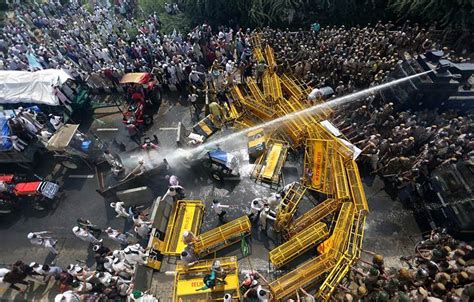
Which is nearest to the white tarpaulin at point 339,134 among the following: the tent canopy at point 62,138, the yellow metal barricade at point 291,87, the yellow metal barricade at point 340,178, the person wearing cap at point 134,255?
the yellow metal barricade at point 340,178

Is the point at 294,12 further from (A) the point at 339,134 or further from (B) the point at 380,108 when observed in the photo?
(A) the point at 339,134

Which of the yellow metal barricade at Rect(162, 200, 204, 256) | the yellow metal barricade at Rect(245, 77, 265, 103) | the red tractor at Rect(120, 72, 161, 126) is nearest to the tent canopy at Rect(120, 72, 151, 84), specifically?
the red tractor at Rect(120, 72, 161, 126)

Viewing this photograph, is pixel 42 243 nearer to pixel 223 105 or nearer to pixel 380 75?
pixel 223 105

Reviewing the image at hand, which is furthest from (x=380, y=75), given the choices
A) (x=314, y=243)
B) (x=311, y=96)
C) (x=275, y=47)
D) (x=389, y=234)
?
(x=314, y=243)

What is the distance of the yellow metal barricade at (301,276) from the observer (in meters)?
11.3

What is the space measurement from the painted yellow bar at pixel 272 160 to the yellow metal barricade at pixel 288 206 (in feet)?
5.14

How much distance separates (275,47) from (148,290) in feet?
55.8

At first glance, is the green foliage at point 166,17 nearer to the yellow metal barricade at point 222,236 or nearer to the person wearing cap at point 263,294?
the yellow metal barricade at point 222,236

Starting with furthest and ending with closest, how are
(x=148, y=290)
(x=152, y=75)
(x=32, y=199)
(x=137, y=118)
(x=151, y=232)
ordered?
(x=152, y=75)
(x=137, y=118)
(x=32, y=199)
(x=151, y=232)
(x=148, y=290)

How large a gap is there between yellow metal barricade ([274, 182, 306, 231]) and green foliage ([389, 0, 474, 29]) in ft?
54.7

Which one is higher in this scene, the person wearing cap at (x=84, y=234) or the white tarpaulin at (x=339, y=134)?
the white tarpaulin at (x=339, y=134)

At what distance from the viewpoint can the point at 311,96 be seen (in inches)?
664

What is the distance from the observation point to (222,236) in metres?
13.1

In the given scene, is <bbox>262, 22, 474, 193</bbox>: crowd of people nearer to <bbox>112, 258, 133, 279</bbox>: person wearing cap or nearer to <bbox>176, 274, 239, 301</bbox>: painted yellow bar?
<bbox>176, 274, 239, 301</bbox>: painted yellow bar
